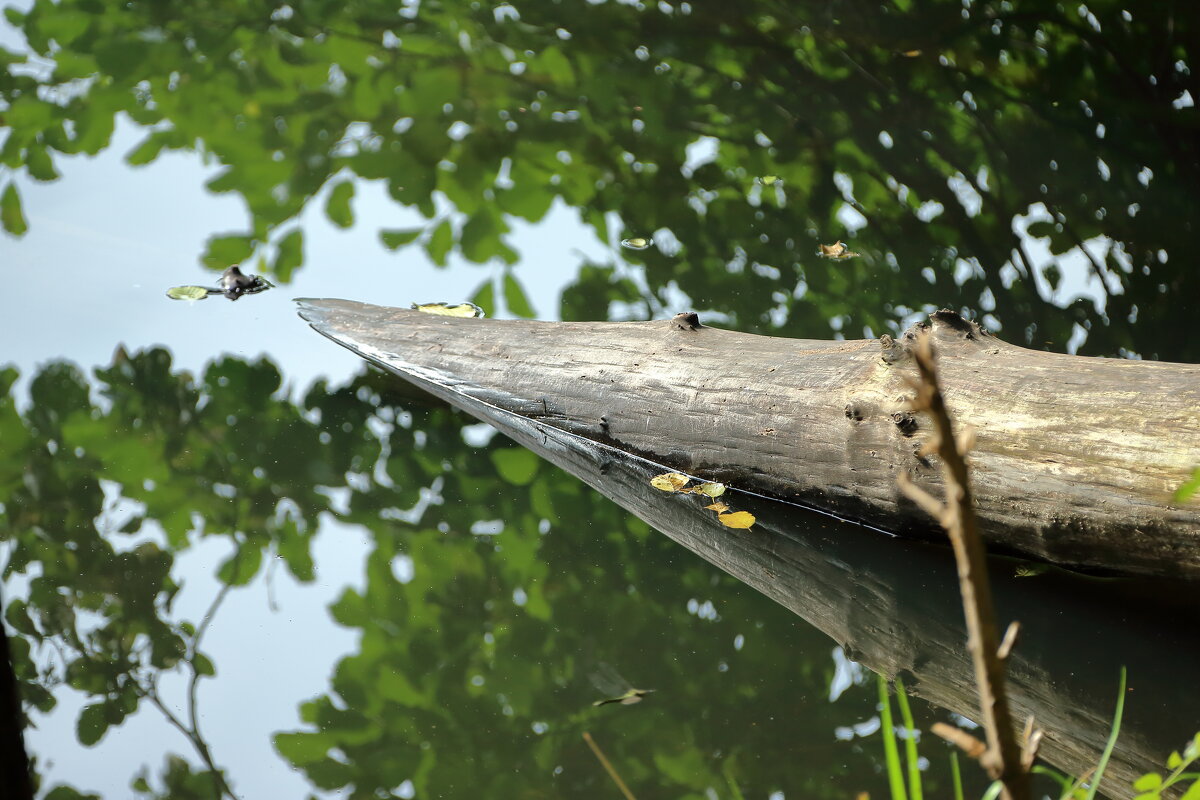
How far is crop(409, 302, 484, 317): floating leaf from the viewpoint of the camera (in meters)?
3.07

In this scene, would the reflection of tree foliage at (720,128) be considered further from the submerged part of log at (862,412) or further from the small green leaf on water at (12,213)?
the submerged part of log at (862,412)

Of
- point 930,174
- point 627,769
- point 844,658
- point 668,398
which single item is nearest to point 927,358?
point 627,769

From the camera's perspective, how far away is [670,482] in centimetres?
226

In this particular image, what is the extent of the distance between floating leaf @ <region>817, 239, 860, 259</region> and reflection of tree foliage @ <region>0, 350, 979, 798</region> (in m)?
1.41

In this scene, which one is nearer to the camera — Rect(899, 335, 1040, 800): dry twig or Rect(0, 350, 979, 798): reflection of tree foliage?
Rect(899, 335, 1040, 800): dry twig

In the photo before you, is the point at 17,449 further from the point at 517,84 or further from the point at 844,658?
the point at 517,84

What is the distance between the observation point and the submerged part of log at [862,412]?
5.61ft

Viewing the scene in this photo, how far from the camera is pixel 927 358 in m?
0.52

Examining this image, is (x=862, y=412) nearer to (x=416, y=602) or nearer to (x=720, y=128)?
(x=416, y=602)

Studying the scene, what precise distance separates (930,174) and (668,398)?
2.07 meters

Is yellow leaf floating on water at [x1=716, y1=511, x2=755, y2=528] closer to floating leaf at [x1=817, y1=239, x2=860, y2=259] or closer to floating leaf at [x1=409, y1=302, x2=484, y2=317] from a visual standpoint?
floating leaf at [x1=409, y1=302, x2=484, y2=317]

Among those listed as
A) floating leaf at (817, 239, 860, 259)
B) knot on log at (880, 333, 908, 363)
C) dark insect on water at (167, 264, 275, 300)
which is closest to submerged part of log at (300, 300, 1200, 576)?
knot on log at (880, 333, 908, 363)

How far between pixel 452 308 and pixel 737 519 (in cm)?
131

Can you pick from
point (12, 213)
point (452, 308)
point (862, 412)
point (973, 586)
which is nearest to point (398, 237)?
point (452, 308)
